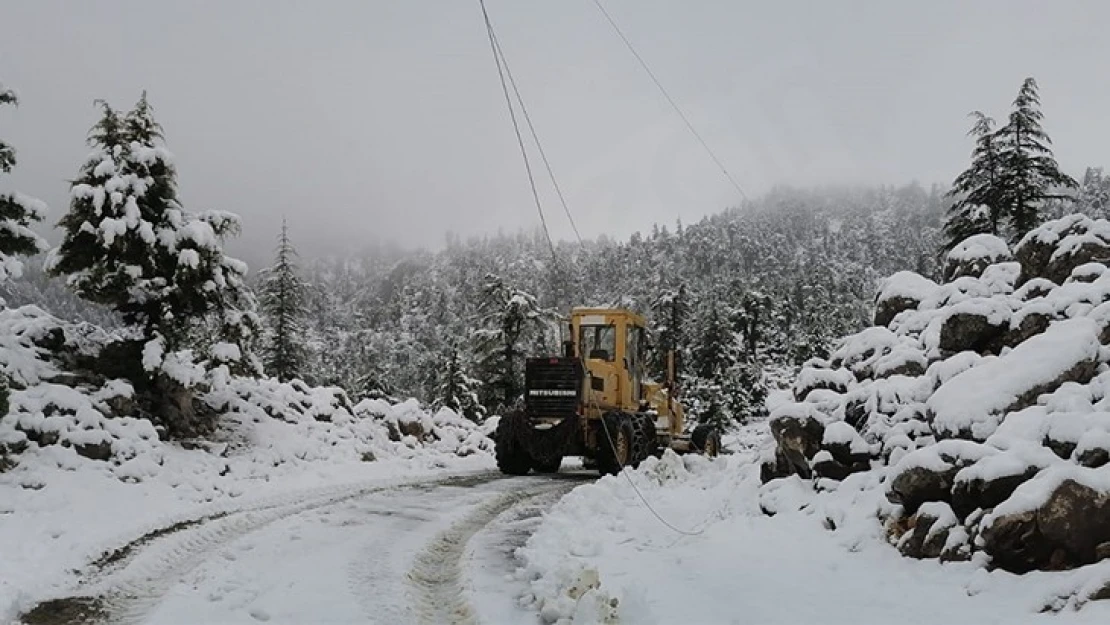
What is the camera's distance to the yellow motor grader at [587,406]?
1714cm

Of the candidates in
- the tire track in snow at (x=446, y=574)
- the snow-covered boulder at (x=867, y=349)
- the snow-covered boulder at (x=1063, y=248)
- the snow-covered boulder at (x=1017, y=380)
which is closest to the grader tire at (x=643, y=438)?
the tire track in snow at (x=446, y=574)

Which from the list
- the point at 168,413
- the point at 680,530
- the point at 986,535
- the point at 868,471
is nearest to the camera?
the point at 986,535

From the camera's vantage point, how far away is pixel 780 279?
132 m

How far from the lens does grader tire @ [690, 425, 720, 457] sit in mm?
20656

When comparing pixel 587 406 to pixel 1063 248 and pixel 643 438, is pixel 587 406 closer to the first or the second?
pixel 643 438

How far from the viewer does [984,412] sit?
22.1ft

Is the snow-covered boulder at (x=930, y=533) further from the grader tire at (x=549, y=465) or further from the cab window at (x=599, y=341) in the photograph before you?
the cab window at (x=599, y=341)

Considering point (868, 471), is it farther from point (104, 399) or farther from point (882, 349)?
point (104, 399)

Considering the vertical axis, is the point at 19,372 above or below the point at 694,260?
below

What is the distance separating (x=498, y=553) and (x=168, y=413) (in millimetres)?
8565

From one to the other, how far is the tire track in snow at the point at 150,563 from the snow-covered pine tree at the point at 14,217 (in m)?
4.98

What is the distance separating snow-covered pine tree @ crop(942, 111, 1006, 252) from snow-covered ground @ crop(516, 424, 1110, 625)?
76.7 ft

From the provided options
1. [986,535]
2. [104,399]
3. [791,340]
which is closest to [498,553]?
[986,535]

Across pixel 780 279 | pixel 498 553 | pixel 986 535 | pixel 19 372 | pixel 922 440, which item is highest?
pixel 780 279
